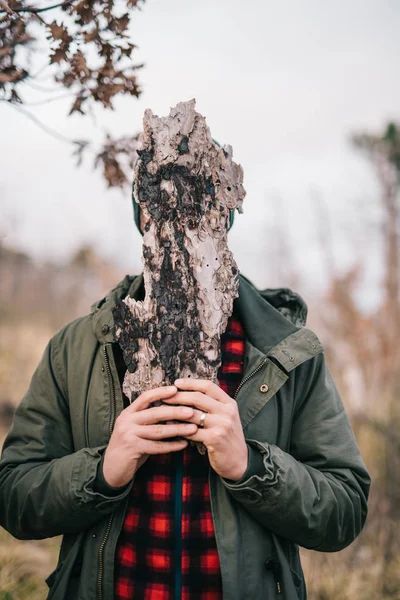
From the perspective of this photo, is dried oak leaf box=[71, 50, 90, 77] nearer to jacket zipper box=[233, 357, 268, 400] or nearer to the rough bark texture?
the rough bark texture

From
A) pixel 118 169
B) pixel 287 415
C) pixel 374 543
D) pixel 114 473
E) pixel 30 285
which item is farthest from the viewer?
pixel 30 285

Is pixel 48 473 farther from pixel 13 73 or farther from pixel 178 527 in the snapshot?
pixel 13 73

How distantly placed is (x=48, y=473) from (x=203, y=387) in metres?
0.66

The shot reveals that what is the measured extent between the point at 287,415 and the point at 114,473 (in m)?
0.66

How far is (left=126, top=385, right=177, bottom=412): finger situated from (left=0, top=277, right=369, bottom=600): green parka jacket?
0.24 metres

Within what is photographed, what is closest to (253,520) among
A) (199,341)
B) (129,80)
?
(199,341)

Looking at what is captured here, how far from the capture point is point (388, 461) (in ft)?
18.7

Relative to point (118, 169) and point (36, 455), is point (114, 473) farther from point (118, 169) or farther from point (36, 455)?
point (118, 169)

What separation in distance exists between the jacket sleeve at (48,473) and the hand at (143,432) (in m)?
0.11

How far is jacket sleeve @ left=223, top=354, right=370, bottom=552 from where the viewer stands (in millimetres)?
1573

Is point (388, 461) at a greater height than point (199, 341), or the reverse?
point (199, 341)

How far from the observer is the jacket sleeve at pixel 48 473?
1.61 metres

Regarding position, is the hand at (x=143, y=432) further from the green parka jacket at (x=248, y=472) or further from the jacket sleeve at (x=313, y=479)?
the jacket sleeve at (x=313, y=479)

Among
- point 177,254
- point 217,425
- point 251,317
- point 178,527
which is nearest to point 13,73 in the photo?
point 177,254
